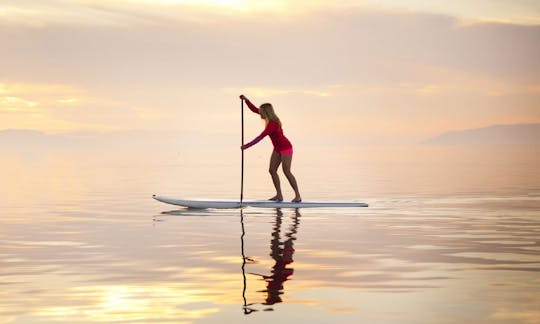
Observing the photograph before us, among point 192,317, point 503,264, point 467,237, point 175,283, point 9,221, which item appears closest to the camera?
point 192,317

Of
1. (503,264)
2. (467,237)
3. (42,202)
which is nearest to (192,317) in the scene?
(503,264)

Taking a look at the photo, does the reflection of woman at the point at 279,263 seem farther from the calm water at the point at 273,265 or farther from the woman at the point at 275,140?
the woman at the point at 275,140

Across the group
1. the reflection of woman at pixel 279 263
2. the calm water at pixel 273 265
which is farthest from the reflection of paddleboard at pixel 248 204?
the reflection of woman at pixel 279 263

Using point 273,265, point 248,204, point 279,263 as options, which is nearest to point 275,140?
point 248,204

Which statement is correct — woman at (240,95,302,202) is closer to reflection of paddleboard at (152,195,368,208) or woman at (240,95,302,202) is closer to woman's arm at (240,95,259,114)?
woman's arm at (240,95,259,114)

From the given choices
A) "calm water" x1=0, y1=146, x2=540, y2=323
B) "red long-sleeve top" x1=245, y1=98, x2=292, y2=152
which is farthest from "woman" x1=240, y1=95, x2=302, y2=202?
"calm water" x1=0, y1=146, x2=540, y2=323

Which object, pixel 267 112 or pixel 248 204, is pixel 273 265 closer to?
pixel 267 112

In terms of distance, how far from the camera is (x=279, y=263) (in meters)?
13.7

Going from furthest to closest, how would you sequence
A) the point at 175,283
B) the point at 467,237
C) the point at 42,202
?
the point at 42,202 < the point at 467,237 < the point at 175,283

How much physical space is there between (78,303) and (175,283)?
170 centimetres

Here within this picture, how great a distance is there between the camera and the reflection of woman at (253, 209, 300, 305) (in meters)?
11.1

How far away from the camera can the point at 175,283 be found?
11.8 m

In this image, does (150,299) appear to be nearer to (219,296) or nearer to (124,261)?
(219,296)

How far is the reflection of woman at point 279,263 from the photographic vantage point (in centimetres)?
1106
